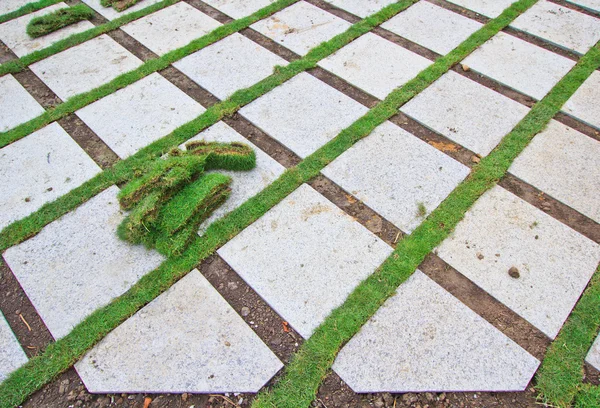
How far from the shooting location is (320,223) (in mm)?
2457

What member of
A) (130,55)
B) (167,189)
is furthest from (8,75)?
(167,189)

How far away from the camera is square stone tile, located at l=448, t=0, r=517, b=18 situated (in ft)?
13.2

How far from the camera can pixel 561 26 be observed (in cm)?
386

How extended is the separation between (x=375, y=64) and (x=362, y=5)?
101 centimetres

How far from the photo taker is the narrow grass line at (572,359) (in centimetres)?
184

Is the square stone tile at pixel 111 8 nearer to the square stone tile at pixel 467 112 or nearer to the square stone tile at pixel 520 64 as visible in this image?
the square stone tile at pixel 467 112

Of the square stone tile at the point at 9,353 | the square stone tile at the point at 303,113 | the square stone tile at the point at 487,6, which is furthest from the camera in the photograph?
the square stone tile at the point at 487,6

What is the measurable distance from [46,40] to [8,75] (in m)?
0.54

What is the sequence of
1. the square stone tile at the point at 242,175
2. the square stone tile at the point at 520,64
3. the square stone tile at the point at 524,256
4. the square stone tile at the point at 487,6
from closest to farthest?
the square stone tile at the point at 524,256, the square stone tile at the point at 242,175, the square stone tile at the point at 520,64, the square stone tile at the point at 487,6

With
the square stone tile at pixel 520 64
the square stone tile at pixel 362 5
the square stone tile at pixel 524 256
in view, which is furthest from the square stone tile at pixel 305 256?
the square stone tile at pixel 362 5

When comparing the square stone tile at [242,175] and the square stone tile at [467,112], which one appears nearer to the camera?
the square stone tile at [242,175]

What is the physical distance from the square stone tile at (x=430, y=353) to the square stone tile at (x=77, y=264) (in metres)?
1.16

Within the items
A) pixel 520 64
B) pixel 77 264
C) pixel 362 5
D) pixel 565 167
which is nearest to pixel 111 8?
pixel 362 5

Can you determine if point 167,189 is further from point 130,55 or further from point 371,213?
point 130,55
